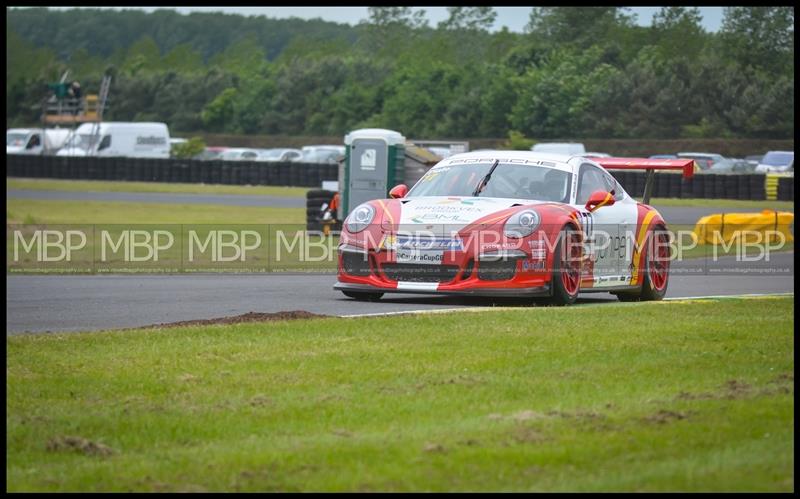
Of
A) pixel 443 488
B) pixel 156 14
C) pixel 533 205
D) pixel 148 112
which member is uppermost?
pixel 156 14

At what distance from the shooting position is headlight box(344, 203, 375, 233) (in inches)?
465

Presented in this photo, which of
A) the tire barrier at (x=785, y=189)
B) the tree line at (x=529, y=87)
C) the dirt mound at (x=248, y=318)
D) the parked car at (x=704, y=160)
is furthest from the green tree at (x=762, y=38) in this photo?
the dirt mound at (x=248, y=318)

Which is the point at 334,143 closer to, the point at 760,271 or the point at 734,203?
the point at 734,203

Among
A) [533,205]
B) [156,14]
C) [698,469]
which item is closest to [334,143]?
[533,205]

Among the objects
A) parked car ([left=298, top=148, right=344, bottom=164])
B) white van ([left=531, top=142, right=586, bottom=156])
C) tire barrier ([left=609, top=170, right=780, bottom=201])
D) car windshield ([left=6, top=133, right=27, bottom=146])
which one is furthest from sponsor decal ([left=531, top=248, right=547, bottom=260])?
car windshield ([left=6, top=133, right=27, bottom=146])

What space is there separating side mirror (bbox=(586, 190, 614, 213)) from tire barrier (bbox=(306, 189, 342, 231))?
44.4ft

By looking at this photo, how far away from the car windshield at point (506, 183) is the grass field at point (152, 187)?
101 ft

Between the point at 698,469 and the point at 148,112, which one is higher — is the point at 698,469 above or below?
below

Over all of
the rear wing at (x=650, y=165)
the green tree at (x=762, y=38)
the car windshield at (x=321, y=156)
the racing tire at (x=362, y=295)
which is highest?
the green tree at (x=762, y=38)

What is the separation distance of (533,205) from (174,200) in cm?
2938

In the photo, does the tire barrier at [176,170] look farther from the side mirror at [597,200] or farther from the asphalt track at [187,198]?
the side mirror at [597,200]

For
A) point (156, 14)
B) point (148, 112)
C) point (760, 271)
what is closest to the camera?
point (760, 271)

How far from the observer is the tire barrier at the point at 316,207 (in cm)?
2577

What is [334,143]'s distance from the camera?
258 feet
